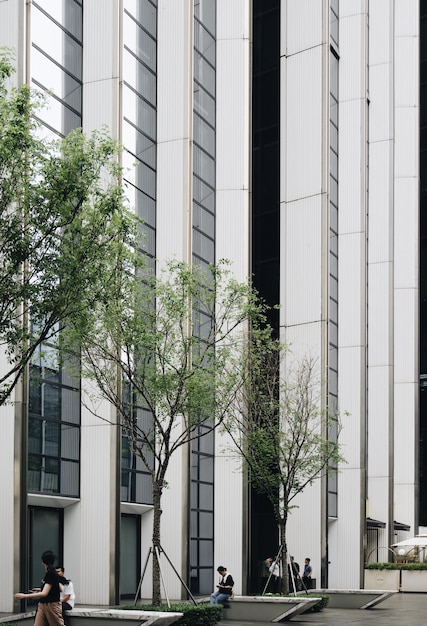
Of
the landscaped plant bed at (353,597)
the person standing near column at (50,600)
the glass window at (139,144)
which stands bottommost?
the landscaped plant bed at (353,597)

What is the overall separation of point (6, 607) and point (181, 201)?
45.5 feet

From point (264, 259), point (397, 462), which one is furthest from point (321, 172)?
point (397, 462)

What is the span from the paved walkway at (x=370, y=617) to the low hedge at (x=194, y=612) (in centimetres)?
254

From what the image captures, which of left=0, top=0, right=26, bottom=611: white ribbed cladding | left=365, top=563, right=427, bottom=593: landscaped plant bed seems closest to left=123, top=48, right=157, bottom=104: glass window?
left=0, top=0, right=26, bottom=611: white ribbed cladding

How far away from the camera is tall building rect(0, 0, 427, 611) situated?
27.0m

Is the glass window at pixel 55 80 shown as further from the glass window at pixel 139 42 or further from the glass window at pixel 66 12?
the glass window at pixel 139 42

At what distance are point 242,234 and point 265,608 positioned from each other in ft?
45.7

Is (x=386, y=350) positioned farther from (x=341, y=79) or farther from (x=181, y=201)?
(x=181, y=201)

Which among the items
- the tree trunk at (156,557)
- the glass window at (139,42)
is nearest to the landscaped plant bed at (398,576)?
the glass window at (139,42)

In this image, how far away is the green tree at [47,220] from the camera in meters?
14.9

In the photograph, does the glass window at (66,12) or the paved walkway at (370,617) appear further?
the glass window at (66,12)

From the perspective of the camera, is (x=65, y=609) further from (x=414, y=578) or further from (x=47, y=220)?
(x=414, y=578)

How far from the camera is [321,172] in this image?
40.6 m

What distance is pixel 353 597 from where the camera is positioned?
3019 centimetres
